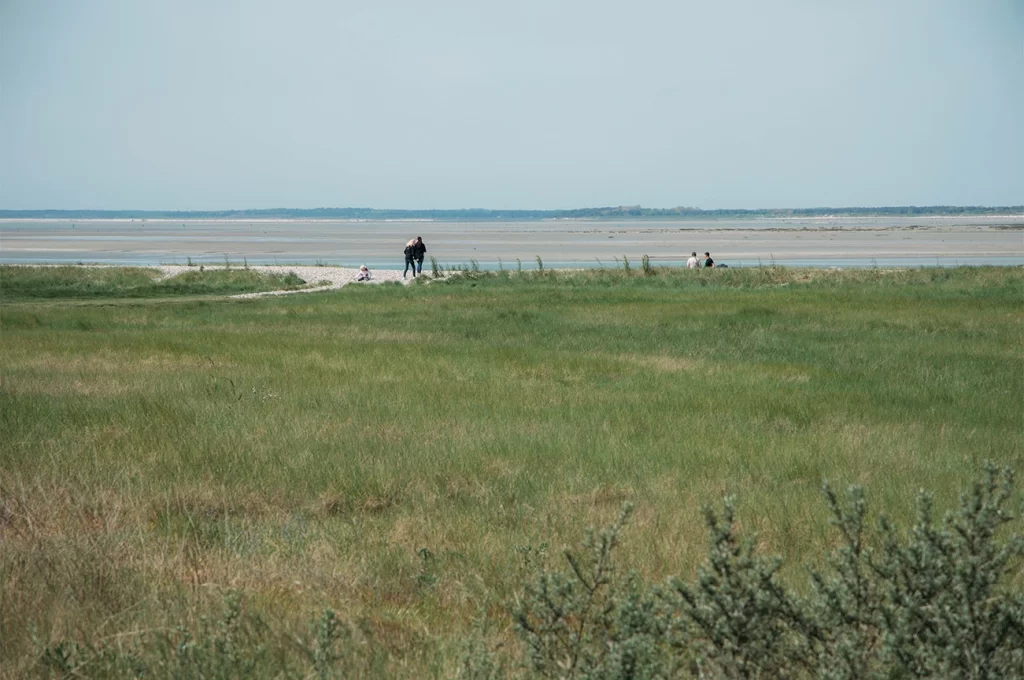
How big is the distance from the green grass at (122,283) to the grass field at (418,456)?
15842 mm

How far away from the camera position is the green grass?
35.8 metres

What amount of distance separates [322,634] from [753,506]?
4.27 meters

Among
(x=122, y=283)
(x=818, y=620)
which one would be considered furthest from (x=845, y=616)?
(x=122, y=283)

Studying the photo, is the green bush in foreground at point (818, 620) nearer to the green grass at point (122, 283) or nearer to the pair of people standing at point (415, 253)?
the green grass at point (122, 283)

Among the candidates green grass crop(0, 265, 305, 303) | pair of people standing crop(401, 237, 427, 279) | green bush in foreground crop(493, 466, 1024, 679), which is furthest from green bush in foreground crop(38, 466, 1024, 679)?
pair of people standing crop(401, 237, 427, 279)

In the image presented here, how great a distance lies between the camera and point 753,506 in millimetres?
7270

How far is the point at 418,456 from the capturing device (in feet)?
29.1

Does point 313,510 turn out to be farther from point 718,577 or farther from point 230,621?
point 718,577

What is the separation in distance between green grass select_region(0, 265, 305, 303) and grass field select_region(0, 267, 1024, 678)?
1584 cm

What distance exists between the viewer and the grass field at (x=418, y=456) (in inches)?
205

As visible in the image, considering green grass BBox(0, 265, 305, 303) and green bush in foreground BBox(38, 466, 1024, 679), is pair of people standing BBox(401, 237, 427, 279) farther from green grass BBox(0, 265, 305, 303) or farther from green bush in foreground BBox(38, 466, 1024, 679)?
green bush in foreground BBox(38, 466, 1024, 679)

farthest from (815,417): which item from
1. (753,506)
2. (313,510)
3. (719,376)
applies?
(313,510)

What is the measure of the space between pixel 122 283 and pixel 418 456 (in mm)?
33983

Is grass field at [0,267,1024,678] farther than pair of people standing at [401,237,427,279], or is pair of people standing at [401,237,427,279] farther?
pair of people standing at [401,237,427,279]
